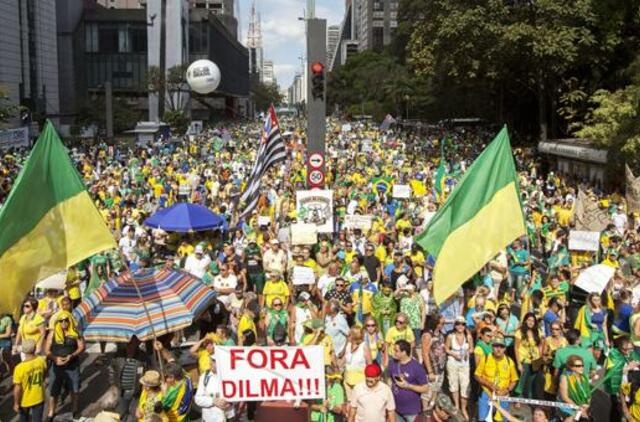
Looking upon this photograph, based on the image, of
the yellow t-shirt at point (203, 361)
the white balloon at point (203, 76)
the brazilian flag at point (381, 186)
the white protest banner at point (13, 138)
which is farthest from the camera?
the white balloon at point (203, 76)

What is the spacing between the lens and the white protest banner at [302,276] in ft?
36.8

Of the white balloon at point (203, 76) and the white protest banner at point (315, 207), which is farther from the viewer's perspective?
the white balloon at point (203, 76)

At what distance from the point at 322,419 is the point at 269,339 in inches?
87.7

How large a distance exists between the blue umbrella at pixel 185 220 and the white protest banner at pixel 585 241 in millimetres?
6494

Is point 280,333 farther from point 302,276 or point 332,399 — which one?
point 332,399

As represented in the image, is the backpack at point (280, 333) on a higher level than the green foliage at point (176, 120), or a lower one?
lower

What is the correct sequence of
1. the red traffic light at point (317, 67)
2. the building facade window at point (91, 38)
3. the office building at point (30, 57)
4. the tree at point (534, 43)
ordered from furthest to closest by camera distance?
the building facade window at point (91, 38), the office building at point (30, 57), the tree at point (534, 43), the red traffic light at point (317, 67)

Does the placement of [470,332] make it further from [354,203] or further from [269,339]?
[354,203]

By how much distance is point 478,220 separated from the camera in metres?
8.66

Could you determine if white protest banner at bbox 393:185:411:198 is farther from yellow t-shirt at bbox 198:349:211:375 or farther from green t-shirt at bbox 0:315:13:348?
yellow t-shirt at bbox 198:349:211:375

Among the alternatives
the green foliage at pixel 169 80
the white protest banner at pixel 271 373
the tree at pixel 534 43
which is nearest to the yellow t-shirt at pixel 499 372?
the white protest banner at pixel 271 373

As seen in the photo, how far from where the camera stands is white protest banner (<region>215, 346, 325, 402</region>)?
6293 millimetres

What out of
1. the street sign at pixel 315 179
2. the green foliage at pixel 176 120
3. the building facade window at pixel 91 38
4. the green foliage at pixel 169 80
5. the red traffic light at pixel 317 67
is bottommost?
the street sign at pixel 315 179

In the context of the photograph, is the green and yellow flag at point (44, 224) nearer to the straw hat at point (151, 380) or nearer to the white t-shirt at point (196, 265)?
the straw hat at point (151, 380)
